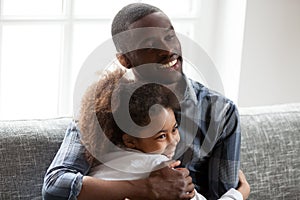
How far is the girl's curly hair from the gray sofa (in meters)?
0.16

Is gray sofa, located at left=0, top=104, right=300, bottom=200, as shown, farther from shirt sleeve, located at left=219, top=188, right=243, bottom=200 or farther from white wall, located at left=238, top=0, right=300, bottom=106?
white wall, located at left=238, top=0, right=300, bottom=106

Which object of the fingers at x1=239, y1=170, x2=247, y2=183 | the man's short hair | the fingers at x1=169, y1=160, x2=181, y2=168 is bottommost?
the fingers at x1=239, y1=170, x2=247, y2=183

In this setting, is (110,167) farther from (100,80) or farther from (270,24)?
(270,24)

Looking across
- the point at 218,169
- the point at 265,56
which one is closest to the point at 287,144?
the point at 218,169

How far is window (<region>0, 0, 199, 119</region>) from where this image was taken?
7.92ft

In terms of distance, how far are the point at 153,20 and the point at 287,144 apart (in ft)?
2.17

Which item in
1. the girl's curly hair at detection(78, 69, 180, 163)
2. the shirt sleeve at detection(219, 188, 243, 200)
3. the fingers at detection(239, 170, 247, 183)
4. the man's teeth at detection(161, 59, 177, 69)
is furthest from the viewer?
the fingers at detection(239, 170, 247, 183)

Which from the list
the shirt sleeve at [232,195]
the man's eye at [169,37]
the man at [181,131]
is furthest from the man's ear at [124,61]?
the shirt sleeve at [232,195]

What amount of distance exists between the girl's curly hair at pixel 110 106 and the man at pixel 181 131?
0.13ft

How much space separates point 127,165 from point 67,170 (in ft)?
0.49

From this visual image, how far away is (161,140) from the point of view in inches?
69.6

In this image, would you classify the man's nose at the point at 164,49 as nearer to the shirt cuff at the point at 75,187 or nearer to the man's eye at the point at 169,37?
the man's eye at the point at 169,37

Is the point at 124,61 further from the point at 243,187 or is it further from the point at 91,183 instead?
the point at 243,187

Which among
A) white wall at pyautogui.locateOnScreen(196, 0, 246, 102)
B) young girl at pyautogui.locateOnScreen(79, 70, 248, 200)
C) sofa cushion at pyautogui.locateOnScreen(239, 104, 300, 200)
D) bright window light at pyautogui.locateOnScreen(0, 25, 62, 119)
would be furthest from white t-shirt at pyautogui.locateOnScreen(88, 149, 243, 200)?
white wall at pyautogui.locateOnScreen(196, 0, 246, 102)
